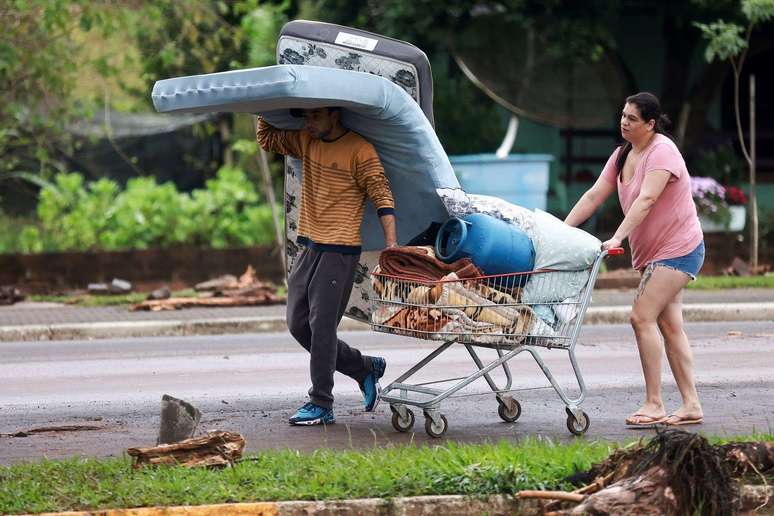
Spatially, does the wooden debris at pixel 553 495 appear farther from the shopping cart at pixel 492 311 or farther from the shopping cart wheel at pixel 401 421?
the shopping cart wheel at pixel 401 421

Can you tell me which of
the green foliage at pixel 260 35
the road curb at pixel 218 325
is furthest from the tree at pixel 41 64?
the road curb at pixel 218 325

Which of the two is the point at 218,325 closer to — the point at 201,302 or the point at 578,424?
the point at 201,302

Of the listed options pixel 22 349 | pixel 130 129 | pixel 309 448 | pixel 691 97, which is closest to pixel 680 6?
pixel 691 97

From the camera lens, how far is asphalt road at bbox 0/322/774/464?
7332 millimetres

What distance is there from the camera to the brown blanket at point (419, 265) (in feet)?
23.1

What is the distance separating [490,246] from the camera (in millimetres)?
7016

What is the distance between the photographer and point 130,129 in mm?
21672

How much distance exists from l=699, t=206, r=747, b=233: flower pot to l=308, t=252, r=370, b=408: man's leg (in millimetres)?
11411

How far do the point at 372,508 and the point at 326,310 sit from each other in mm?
2146

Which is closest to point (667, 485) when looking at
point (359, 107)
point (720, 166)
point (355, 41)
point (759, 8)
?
point (359, 107)

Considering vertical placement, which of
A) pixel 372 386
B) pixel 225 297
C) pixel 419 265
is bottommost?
pixel 225 297

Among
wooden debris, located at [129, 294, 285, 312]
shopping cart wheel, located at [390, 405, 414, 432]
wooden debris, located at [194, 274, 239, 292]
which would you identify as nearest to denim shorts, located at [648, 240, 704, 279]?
shopping cart wheel, located at [390, 405, 414, 432]

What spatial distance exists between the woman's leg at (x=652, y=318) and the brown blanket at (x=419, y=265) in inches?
41.5

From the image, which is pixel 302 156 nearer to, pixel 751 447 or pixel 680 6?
pixel 751 447
